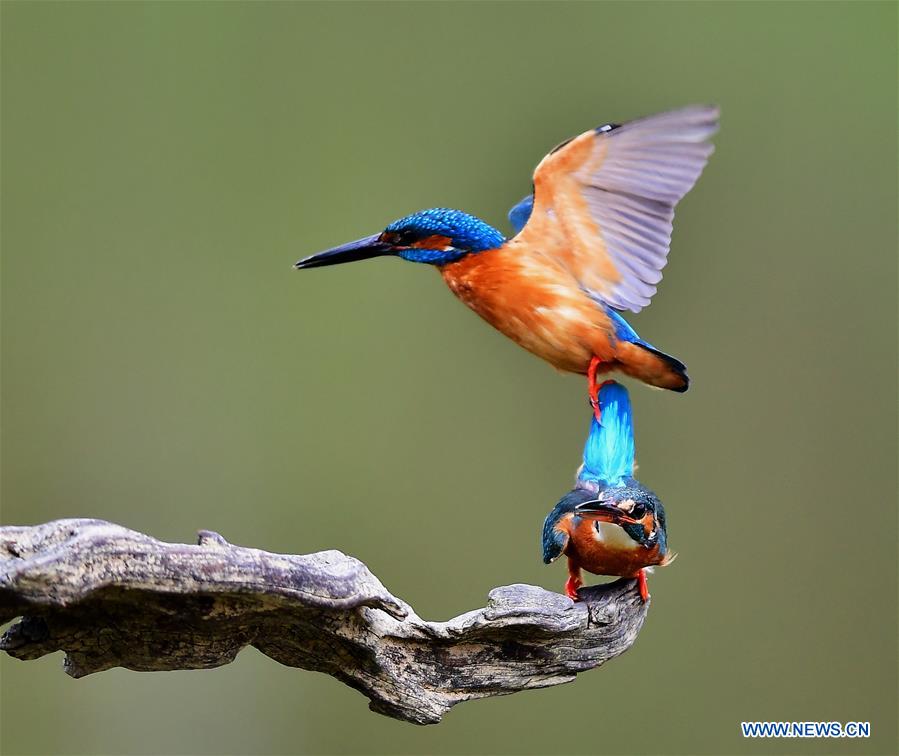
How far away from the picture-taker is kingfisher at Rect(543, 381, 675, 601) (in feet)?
4.32

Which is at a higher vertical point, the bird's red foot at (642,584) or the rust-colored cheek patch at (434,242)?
the rust-colored cheek patch at (434,242)

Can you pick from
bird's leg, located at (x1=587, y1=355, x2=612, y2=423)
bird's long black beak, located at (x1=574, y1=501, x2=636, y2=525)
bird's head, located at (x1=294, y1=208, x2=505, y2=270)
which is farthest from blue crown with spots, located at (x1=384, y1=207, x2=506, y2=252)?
bird's long black beak, located at (x1=574, y1=501, x2=636, y2=525)

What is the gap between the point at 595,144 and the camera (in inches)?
53.7

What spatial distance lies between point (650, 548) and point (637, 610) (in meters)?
0.11

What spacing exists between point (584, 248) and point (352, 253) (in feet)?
1.03

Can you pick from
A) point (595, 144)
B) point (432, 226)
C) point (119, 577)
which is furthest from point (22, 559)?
point (595, 144)

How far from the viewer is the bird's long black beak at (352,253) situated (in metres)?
1.34

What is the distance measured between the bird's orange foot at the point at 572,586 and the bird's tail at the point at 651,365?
0.29 meters

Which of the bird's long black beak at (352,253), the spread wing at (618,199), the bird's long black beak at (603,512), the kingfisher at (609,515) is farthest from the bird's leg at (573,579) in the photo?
the bird's long black beak at (352,253)

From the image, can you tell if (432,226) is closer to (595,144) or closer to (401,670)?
(595,144)

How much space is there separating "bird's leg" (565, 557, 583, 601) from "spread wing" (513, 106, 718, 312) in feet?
1.14

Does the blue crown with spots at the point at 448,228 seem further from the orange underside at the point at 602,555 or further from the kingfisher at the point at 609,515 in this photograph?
the orange underside at the point at 602,555

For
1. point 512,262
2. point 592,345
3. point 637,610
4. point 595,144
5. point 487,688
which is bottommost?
point 487,688

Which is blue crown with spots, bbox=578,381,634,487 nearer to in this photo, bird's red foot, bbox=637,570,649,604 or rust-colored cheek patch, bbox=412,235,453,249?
bird's red foot, bbox=637,570,649,604
